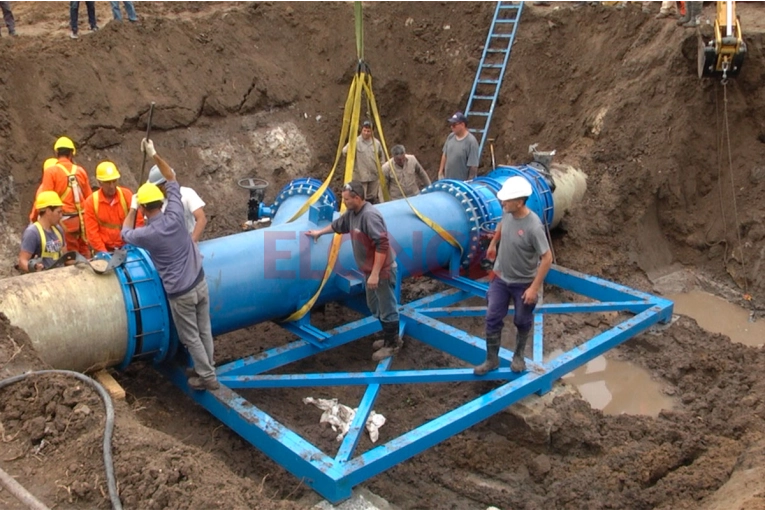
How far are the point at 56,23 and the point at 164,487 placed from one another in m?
9.58

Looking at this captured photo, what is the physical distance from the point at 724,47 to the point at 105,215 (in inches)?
292

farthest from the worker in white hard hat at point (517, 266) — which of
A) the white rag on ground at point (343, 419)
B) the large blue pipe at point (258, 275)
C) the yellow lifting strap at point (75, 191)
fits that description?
the yellow lifting strap at point (75, 191)

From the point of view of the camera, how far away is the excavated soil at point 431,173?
4.59 metres

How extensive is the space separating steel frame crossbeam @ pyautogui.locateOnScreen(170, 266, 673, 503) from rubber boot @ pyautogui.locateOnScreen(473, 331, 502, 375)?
70 millimetres

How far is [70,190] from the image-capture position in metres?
6.87

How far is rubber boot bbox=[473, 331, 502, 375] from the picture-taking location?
20.2ft

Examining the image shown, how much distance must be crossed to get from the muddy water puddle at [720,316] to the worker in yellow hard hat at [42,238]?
682 cm

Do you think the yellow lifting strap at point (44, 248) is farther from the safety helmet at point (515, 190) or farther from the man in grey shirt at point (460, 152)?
the man in grey shirt at point (460, 152)

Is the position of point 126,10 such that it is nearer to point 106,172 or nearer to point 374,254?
point 106,172

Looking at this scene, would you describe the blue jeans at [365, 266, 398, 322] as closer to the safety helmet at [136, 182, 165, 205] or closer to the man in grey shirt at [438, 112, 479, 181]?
the safety helmet at [136, 182, 165, 205]

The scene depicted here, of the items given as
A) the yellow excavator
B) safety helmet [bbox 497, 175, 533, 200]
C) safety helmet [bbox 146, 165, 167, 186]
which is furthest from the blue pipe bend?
the yellow excavator

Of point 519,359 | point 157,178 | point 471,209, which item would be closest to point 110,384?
point 157,178

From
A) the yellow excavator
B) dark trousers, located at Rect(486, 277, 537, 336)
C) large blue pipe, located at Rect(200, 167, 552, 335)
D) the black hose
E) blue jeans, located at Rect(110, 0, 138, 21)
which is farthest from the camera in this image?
blue jeans, located at Rect(110, 0, 138, 21)

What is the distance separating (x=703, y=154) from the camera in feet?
31.9
